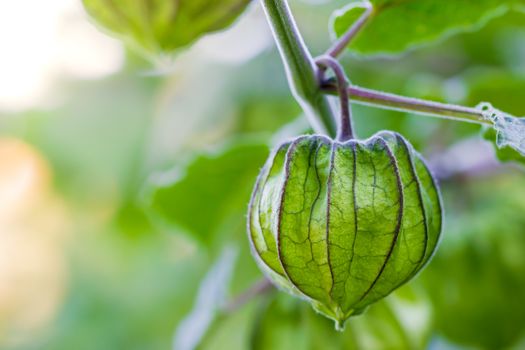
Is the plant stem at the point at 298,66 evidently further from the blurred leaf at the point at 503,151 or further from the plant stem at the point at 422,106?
the blurred leaf at the point at 503,151

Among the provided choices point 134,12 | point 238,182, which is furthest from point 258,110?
point 134,12

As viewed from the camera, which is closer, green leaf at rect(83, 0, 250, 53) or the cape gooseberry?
the cape gooseberry

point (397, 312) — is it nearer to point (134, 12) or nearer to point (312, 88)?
point (312, 88)

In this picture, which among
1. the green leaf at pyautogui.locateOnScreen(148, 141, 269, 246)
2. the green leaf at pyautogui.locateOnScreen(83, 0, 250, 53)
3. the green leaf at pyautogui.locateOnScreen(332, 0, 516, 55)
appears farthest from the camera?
the green leaf at pyautogui.locateOnScreen(148, 141, 269, 246)

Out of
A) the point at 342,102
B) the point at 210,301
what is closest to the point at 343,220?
the point at 342,102

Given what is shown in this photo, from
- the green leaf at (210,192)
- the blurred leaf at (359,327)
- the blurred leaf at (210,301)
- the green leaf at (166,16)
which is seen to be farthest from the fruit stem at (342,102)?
the green leaf at (210,192)

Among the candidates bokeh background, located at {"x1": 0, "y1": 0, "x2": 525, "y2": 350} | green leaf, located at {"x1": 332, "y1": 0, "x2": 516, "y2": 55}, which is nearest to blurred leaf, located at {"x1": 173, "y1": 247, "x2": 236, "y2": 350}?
bokeh background, located at {"x1": 0, "y1": 0, "x2": 525, "y2": 350}

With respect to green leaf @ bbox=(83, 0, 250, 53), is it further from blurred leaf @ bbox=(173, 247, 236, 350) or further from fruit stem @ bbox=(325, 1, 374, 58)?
blurred leaf @ bbox=(173, 247, 236, 350)

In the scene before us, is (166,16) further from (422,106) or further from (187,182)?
(187,182)
